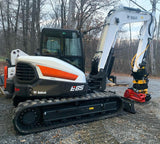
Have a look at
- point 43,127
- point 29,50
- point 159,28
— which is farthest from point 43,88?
point 159,28

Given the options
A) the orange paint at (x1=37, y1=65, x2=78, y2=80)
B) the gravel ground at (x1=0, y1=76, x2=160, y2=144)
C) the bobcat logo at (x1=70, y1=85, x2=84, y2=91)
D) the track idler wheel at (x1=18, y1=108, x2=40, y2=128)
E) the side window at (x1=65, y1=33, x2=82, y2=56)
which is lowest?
the gravel ground at (x1=0, y1=76, x2=160, y2=144)

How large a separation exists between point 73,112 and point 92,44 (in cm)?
1276

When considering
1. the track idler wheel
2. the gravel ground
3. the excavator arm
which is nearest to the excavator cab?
the excavator arm

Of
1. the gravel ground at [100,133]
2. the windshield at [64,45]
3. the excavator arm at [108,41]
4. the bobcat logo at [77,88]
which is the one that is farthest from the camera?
the excavator arm at [108,41]

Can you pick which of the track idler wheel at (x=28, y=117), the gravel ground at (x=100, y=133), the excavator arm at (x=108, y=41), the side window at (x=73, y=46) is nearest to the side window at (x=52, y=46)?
the side window at (x=73, y=46)

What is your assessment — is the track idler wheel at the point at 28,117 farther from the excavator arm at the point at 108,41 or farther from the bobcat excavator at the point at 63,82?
the excavator arm at the point at 108,41

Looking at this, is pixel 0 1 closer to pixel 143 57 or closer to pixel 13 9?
pixel 13 9

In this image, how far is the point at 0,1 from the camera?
61.5ft

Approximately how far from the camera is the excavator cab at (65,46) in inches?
157

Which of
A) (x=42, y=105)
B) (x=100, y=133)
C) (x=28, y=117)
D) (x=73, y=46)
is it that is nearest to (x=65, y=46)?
(x=73, y=46)

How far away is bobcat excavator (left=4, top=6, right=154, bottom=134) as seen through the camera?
3.42 m

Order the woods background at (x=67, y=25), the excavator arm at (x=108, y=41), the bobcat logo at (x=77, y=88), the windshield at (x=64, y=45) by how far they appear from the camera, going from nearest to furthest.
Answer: the bobcat logo at (x=77, y=88) → the windshield at (x=64, y=45) → the excavator arm at (x=108, y=41) → the woods background at (x=67, y=25)

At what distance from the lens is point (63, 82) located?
359 cm

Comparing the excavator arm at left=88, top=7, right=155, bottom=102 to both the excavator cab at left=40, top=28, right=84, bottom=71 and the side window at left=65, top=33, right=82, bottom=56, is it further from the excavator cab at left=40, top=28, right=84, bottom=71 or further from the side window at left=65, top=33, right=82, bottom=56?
the side window at left=65, top=33, right=82, bottom=56
